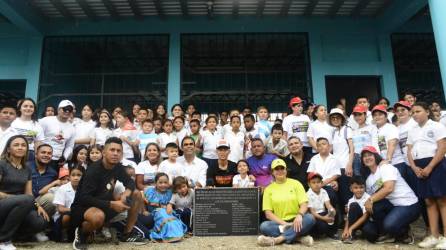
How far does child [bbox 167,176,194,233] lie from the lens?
511 centimetres

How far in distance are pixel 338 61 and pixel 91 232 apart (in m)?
9.06

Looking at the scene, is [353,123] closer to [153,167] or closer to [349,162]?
[349,162]

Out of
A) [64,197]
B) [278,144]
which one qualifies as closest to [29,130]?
[64,197]

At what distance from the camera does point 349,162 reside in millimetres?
5562

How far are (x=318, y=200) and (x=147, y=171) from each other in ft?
8.89

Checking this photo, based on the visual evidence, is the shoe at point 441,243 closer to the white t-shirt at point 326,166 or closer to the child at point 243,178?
the white t-shirt at point 326,166

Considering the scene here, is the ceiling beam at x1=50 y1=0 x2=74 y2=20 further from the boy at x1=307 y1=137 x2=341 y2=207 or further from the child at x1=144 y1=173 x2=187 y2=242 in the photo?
the boy at x1=307 y1=137 x2=341 y2=207

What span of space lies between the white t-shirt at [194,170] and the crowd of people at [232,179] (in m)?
0.02

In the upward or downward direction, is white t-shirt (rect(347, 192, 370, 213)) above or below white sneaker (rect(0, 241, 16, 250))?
above

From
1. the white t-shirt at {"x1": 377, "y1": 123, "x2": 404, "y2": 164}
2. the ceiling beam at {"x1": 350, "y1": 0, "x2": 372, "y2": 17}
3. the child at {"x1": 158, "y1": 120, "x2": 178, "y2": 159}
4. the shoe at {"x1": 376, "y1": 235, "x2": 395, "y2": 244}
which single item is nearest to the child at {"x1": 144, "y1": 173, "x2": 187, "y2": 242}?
the child at {"x1": 158, "y1": 120, "x2": 178, "y2": 159}

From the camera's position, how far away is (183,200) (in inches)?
205

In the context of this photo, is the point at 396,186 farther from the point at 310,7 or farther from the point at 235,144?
the point at 310,7

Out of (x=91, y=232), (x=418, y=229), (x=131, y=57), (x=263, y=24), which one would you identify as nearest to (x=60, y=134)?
(x=91, y=232)

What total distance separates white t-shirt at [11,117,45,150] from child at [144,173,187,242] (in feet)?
6.28
